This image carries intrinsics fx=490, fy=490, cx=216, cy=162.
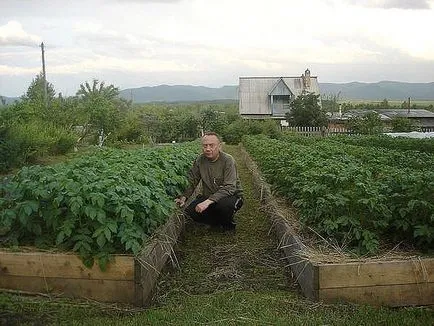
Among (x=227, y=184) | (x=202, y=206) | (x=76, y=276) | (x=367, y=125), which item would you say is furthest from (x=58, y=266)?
(x=367, y=125)

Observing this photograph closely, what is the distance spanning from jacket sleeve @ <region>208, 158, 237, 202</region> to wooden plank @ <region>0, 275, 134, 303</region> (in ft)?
7.34

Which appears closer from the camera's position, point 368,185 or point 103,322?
point 103,322

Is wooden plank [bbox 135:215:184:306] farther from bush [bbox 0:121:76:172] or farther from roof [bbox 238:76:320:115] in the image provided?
roof [bbox 238:76:320:115]

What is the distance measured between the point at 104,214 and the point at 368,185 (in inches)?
110

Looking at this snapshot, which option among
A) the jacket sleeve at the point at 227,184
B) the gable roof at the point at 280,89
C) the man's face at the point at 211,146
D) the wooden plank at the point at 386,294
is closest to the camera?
the wooden plank at the point at 386,294

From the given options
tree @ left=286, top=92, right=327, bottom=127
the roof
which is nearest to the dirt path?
tree @ left=286, top=92, right=327, bottom=127

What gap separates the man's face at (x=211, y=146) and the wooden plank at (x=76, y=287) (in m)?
2.60

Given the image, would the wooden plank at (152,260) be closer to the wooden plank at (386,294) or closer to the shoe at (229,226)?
the shoe at (229,226)

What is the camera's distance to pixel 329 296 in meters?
4.23

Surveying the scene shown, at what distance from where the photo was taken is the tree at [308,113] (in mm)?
43312

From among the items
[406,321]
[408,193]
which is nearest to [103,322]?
[406,321]

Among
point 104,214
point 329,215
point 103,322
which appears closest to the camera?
point 103,322

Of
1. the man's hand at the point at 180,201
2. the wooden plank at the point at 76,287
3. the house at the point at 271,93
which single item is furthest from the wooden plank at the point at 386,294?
the house at the point at 271,93

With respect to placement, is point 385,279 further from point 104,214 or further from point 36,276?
point 36,276
